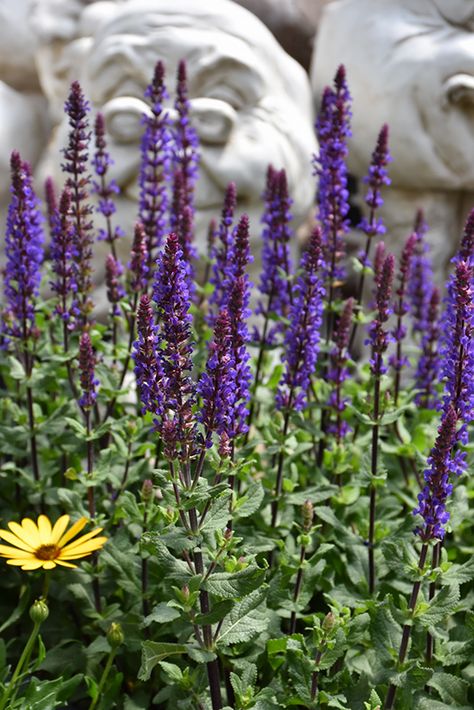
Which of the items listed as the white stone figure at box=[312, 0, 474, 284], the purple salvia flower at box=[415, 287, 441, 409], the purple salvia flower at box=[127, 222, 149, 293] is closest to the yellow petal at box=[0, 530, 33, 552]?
the purple salvia flower at box=[127, 222, 149, 293]

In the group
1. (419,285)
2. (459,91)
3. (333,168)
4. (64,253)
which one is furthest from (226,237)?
(459,91)

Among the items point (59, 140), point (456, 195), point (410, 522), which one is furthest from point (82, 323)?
point (456, 195)

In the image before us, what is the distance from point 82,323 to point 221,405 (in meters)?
1.00

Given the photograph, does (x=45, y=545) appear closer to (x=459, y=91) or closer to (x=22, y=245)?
(x=22, y=245)

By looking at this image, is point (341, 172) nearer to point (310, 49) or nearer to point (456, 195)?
point (456, 195)

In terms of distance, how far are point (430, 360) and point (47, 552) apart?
159 centimetres

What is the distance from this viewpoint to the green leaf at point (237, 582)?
5.75 ft

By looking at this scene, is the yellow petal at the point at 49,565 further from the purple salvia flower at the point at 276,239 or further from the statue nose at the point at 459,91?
the statue nose at the point at 459,91

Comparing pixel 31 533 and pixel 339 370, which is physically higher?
pixel 339 370

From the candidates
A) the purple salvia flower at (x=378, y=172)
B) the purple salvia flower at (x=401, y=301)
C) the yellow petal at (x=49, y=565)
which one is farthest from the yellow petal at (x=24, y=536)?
the purple salvia flower at (x=378, y=172)

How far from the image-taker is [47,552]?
1.96 metres

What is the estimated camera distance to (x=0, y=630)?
2367 millimetres

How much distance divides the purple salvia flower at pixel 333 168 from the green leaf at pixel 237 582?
43.8 inches

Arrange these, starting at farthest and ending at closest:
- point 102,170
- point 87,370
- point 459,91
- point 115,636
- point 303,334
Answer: point 459,91
point 102,170
point 303,334
point 87,370
point 115,636
